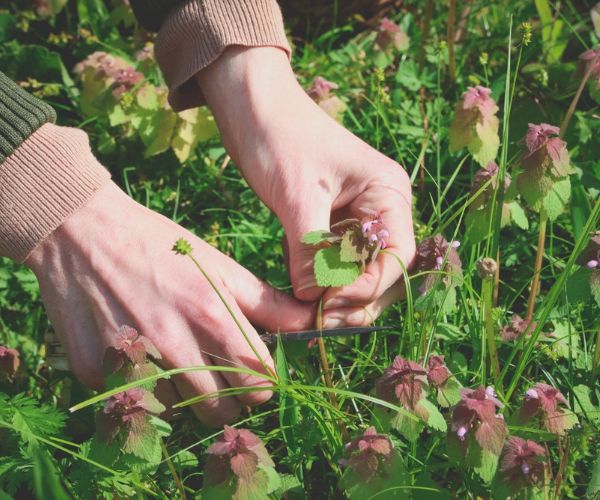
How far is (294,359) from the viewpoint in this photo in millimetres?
1597

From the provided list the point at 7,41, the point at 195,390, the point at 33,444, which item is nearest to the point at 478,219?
the point at 195,390

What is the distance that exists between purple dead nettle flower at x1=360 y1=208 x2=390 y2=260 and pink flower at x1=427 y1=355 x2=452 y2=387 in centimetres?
22

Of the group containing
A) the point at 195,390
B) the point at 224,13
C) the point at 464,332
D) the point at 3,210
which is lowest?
the point at 464,332

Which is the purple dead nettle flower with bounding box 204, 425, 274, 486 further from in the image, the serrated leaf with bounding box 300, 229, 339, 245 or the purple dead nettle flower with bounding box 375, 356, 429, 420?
the serrated leaf with bounding box 300, 229, 339, 245

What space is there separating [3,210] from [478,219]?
982 millimetres

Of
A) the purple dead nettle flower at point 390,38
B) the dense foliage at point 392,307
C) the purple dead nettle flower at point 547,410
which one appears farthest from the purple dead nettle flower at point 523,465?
the purple dead nettle flower at point 390,38

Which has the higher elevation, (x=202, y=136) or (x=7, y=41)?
(x=7, y=41)

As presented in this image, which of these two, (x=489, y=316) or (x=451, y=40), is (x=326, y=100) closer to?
(x=451, y=40)

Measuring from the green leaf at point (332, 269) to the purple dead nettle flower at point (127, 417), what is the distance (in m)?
0.37

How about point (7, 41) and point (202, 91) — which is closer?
point (202, 91)

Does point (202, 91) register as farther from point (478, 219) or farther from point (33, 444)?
point (33, 444)

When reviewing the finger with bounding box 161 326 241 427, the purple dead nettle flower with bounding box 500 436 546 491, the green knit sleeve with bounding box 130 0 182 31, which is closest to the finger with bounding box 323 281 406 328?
the finger with bounding box 161 326 241 427

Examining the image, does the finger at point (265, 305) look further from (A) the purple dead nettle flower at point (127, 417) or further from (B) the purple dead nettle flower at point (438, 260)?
(A) the purple dead nettle flower at point (127, 417)

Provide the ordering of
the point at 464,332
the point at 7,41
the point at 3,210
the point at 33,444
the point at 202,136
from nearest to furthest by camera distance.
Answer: the point at 33,444
the point at 3,210
the point at 464,332
the point at 202,136
the point at 7,41
